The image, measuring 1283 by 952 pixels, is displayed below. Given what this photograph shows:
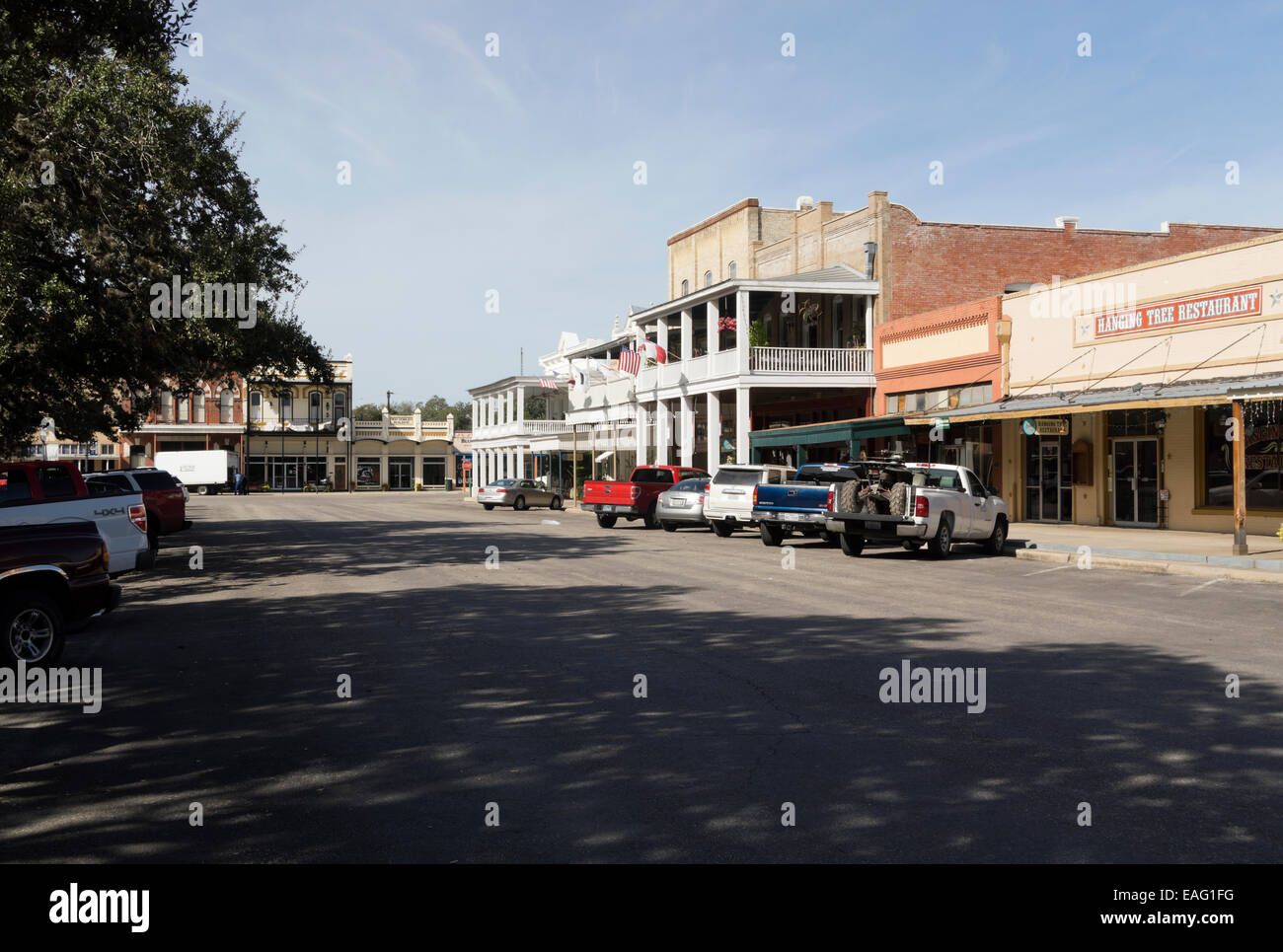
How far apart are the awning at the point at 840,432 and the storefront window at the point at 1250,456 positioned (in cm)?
826

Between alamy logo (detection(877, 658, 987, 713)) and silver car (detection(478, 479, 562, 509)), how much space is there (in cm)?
4052

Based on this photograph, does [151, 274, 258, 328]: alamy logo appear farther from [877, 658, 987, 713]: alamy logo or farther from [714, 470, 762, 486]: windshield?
[877, 658, 987, 713]: alamy logo

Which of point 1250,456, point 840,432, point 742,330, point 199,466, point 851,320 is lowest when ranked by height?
point 1250,456

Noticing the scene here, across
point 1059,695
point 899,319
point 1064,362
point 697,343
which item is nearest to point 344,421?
point 697,343

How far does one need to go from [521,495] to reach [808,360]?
17071 millimetres

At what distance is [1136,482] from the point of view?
2641cm

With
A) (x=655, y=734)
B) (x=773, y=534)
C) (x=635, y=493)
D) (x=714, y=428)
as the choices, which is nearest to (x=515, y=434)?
(x=714, y=428)

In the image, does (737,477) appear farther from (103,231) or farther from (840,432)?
(103,231)

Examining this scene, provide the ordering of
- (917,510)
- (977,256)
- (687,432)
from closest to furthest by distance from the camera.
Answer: (917,510) < (977,256) < (687,432)

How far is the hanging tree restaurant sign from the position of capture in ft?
74.7
